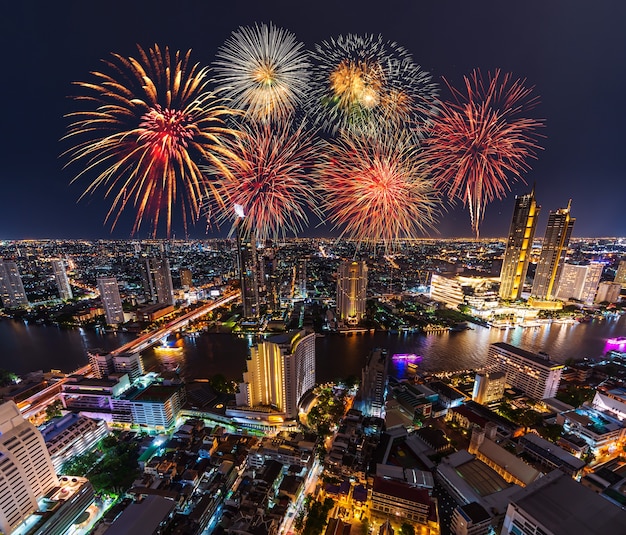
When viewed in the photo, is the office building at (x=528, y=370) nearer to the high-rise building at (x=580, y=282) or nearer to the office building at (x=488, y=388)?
the office building at (x=488, y=388)

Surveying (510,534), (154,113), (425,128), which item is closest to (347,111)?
(425,128)

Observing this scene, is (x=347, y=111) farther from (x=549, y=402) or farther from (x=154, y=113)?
(x=549, y=402)

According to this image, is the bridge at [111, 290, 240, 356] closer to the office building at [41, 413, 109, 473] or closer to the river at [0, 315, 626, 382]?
the river at [0, 315, 626, 382]

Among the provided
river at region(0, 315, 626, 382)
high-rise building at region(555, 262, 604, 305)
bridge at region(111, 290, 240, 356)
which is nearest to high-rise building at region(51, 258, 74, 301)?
river at region(0, 315, 626, 382)

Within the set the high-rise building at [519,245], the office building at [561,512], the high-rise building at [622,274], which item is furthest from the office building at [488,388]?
the high-rise building at [622,274]

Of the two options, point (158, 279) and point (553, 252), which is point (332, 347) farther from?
point (553, 252)

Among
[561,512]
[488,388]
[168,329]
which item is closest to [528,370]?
[488,388]
